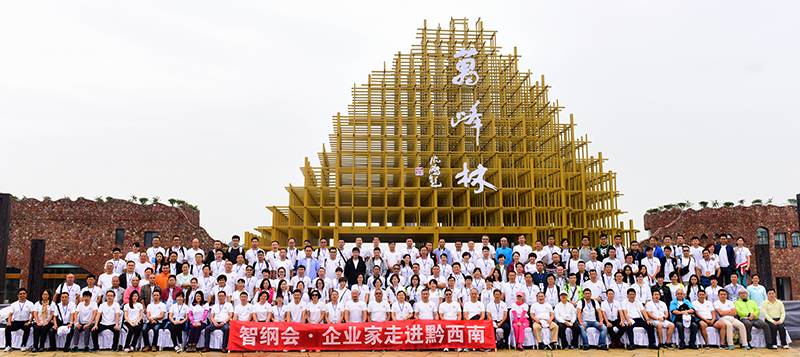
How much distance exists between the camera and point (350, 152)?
86.5ft

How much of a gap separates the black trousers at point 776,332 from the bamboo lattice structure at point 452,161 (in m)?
13.0

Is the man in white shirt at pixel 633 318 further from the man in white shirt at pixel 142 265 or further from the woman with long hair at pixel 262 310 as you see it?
the man in white shirt at pixel 142 265

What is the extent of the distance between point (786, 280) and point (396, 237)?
1978 centimetres

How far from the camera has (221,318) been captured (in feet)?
39.9

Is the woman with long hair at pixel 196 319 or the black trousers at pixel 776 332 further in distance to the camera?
the black trousers at pixel 776 332

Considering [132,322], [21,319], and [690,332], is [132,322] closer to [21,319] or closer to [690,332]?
[21,319]

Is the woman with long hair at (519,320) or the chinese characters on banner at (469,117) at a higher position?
the chinese characters on banner at (469,117)

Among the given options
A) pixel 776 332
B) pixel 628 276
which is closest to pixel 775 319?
pixel 776 332

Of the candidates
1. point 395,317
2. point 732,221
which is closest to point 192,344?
point 395,317

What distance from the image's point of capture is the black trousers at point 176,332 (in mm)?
12039

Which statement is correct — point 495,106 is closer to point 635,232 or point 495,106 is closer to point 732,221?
point 635,232

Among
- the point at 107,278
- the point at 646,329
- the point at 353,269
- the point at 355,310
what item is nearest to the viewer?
the point at 646,329

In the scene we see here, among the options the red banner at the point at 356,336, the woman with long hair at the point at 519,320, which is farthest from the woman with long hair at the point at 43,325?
the woman with long hair at the point at 519,320

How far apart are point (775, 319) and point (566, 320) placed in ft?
13.9
